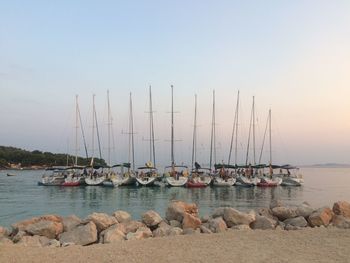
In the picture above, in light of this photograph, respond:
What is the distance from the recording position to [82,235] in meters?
14.5

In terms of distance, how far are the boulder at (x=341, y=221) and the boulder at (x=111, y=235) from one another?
26.0 ft

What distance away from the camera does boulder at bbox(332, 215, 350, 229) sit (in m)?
16.0

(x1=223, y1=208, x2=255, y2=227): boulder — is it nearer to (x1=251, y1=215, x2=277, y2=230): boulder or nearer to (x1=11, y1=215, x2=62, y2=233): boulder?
(x1=251, y1=215, x2=277, y2=230): boulder

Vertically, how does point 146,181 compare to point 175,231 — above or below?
below

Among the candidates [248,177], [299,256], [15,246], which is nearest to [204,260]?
[299,256]

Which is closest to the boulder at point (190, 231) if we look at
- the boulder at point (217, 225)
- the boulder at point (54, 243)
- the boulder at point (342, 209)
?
the boulder at point (217, 225)

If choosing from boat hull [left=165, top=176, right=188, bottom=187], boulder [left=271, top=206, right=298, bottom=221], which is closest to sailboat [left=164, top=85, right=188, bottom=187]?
boat hull [left=165, top=176, right=188, bottom=187]

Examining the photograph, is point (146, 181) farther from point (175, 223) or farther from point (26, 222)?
point (26, 222)

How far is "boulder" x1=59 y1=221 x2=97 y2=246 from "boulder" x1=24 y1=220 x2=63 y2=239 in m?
0.60

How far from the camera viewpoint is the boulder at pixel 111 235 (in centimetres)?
1393

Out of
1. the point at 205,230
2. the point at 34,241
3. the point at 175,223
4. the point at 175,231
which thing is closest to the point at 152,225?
the point at 175,223

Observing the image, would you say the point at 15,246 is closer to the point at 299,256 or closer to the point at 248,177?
the point at 299,256

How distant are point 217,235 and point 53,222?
5.97 m

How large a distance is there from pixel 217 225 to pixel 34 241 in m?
6.19
